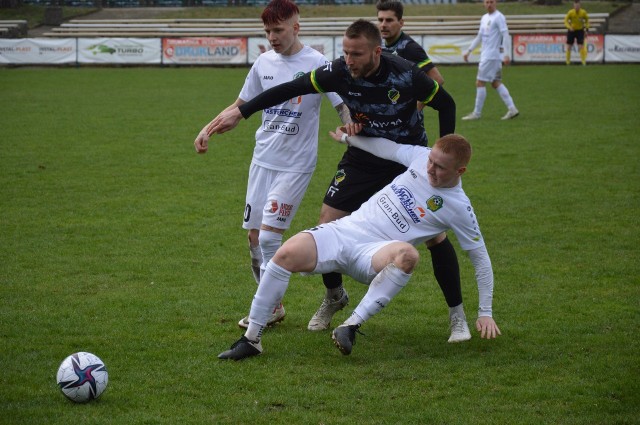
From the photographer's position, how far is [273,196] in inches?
268

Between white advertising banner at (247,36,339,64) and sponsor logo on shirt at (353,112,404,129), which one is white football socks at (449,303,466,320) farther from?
white advertising banner at (247,36,339,64)

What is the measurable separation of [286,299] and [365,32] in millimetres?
2581

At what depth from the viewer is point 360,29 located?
602 cm

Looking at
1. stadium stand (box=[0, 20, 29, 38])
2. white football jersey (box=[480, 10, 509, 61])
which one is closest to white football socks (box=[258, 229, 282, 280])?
white football jersey (box=[480, 10, 509, 61])

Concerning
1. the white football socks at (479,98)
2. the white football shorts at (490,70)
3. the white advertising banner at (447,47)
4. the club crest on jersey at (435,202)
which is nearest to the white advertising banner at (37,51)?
the white advertising banner at (447,47)

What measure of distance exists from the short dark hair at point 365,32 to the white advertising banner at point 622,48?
93.1 feet

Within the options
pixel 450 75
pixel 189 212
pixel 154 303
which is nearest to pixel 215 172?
pixel 189 212

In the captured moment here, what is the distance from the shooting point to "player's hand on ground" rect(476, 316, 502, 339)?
231 inches

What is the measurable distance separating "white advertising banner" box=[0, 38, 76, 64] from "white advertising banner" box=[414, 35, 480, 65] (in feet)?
43.9

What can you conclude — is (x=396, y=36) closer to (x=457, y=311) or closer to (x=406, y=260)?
(x=457, y=311)

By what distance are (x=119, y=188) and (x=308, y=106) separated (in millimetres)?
5865

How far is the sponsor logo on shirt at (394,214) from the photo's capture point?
606cm

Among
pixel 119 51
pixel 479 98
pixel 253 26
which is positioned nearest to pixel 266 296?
pixel 479 98

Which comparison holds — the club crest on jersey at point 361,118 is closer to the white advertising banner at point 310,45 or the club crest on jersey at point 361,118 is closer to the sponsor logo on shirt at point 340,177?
the sponsor logo on shirt at point 340,177
